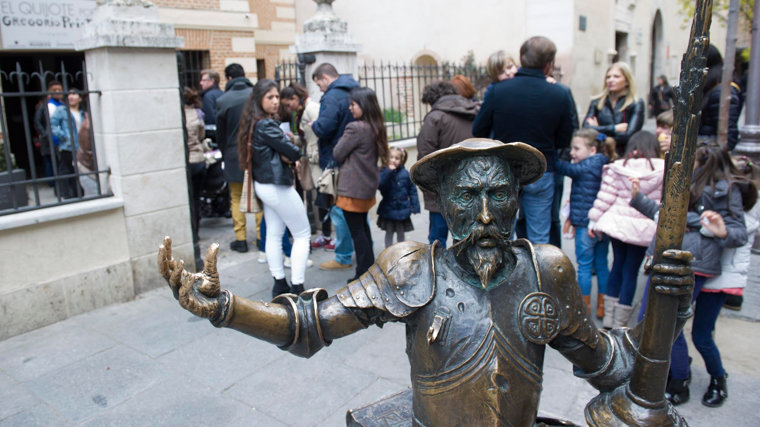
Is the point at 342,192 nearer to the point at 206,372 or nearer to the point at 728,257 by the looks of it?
the point at 206,372

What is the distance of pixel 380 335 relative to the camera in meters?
4.47

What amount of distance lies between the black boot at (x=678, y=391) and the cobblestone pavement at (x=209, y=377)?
5 centimetres

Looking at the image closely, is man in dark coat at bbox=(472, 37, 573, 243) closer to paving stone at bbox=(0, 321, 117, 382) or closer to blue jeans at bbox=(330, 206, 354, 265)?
blue jeans at bbox=(330, 206, 354, 265)

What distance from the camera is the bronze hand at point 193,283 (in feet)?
5.51

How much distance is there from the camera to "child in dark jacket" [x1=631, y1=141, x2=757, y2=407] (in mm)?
3289

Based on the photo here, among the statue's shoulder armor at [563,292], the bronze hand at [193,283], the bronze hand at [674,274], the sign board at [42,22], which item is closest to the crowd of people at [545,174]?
the statue's shoulder armor at [563,292]

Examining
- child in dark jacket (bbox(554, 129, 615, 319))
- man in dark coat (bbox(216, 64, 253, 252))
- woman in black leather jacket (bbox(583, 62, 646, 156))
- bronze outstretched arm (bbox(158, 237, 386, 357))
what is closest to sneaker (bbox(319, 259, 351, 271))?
man in dark coat (bbox(216, 64, 253, 252))

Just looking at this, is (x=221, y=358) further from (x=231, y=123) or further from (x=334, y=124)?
(x=231, y=123)

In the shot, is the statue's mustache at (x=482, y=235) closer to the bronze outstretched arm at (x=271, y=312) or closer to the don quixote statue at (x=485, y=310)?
the don quixote statue at (x=485, y=310)

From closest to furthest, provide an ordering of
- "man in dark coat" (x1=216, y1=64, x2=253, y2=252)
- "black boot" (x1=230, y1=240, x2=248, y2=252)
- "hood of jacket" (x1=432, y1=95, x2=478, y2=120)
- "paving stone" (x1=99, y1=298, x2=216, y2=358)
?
"paving stone" (x1=99, y1=298, x2=216, y2=358), "hood of jacket" (x1=432, y1=95, x2=478, y2=120), "man in dark coat" (x1=216, y1=64, x2=253, y2=252), "black boot" (x1=230, y1=240, x2=248, y2=252)

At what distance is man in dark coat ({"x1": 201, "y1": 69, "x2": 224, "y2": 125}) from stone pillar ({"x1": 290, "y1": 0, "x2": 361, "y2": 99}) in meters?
1.10

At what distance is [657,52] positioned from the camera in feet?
68.3

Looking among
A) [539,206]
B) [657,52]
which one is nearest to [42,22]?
[539,206]

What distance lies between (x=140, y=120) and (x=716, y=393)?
4.82 metres
